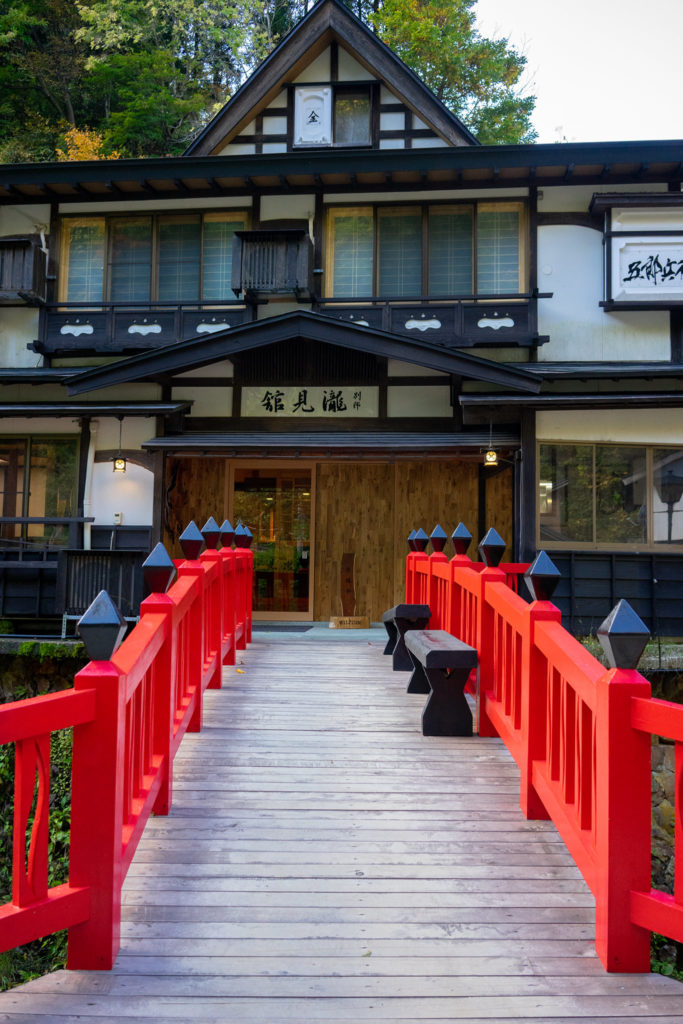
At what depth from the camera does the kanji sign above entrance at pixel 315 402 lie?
12055 millimetres

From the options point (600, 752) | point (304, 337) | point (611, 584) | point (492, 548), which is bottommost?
point (600, 752)

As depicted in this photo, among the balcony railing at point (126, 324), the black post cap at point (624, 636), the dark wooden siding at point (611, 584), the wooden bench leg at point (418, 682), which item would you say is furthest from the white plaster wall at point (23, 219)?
the black post cap at point (624, 636)

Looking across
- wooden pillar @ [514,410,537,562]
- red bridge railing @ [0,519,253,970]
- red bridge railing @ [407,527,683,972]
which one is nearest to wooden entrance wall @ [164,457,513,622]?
wooden pillar @ [514,410,537,562]

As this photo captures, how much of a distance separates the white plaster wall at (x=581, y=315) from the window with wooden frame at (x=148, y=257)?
5229 mm

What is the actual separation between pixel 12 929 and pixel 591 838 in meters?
2.10

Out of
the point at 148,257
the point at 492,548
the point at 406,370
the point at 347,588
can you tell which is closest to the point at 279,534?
the point at 347,588

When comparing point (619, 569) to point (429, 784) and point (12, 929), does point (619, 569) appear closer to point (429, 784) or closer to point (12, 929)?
point (429, 784)

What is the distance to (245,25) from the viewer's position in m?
27.8

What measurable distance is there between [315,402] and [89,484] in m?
3.89

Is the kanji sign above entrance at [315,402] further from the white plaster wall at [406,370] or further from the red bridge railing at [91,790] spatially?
the red bridge railing at [91,790]

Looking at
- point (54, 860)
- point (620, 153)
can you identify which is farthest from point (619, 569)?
point (54, 860)

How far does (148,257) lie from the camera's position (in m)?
12.9

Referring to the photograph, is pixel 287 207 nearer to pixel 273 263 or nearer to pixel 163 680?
pixel 273 263

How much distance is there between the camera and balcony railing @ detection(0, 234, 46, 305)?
12.4 m
